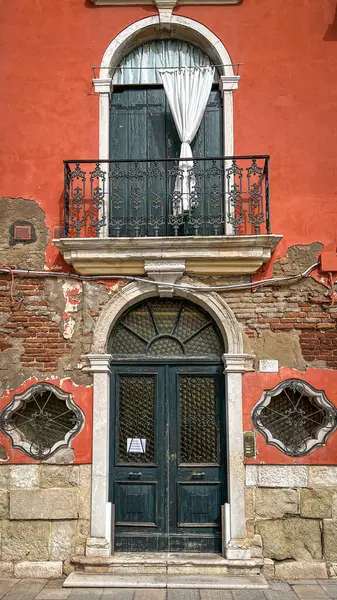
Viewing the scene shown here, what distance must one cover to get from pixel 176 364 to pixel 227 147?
2.53 meters

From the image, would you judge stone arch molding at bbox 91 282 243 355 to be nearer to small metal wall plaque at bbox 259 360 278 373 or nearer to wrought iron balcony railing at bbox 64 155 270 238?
small metal wall plaque at bbox 259 360 278 373

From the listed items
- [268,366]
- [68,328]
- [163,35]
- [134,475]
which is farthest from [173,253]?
[163,35]

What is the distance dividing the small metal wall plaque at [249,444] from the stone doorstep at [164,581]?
117cm

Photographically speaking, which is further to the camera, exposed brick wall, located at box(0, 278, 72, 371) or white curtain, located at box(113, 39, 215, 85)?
white curtain, located at box(113, 39, 215, 85)

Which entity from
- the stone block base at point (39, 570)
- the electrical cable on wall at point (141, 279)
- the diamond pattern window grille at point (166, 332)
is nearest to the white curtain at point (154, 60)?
the electrical cable on wall at point (141, 279)

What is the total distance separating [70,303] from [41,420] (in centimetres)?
130

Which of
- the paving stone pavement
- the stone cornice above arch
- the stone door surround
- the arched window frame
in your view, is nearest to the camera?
the paving stone pavement

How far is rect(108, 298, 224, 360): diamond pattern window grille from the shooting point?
22.4 ft

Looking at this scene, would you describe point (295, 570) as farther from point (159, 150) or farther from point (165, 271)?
point (159, 150)

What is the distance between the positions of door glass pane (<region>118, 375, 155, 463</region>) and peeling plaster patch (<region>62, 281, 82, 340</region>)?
77cm

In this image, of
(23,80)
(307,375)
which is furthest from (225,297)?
(23,80)

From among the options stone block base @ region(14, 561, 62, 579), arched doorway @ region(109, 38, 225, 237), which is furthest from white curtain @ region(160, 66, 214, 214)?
stone block base @ region(14, 561, 62, 579)

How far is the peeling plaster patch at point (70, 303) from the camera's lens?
6.67 metres

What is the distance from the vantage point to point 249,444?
6398 mm
